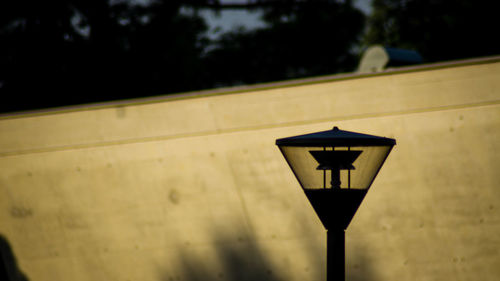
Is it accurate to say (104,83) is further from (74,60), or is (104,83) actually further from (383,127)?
(383,127)

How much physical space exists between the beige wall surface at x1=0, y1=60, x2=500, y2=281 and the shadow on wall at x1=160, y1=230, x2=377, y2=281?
0.6 inches

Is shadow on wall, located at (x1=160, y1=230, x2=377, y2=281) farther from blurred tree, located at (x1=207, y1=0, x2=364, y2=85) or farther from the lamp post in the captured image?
blurred tree, located at (x1=207, y1=0, x2=364, y2=85)

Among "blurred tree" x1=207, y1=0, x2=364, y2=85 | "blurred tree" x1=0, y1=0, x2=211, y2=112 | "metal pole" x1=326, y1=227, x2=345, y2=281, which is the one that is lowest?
"metal pole" x1=326, y1=227, x2=345, y2=281

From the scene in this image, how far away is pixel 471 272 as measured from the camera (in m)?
4.22

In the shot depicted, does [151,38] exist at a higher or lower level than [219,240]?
higher

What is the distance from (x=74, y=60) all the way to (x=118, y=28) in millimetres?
2275

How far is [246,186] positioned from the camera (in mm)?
4660

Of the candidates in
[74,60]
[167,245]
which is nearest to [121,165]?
[167,245]

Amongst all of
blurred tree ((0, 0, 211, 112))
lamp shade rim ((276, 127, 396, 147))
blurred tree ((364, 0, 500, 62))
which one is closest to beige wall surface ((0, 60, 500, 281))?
lamp shade rim ((276, 127, 396, 147))

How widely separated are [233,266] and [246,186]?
100cm

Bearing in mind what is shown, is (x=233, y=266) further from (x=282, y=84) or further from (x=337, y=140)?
(x=337, y=140)

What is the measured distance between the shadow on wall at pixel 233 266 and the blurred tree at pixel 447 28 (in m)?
25.2

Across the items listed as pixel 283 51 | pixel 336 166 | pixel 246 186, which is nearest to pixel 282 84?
pixel 246 186

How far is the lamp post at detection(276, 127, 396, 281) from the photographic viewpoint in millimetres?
2217
